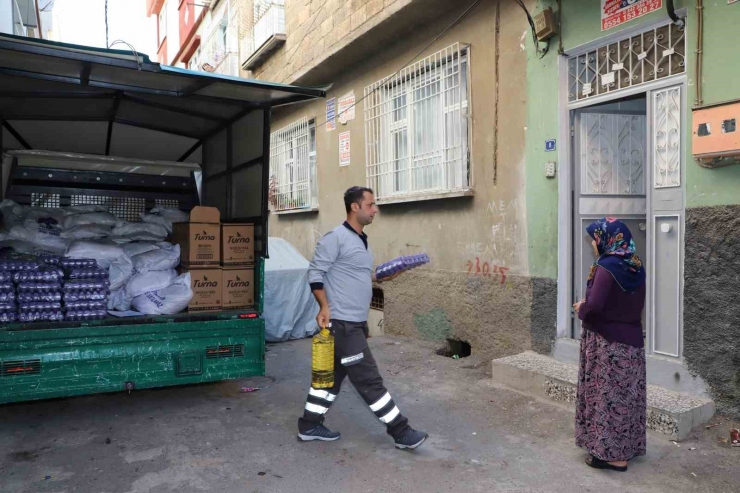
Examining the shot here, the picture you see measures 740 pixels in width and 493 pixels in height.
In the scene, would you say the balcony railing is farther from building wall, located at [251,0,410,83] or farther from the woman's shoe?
the woman's shoe

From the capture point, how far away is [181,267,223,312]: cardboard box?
16.4 feet

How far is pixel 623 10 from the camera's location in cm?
480

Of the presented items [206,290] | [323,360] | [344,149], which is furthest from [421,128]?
[323,360]

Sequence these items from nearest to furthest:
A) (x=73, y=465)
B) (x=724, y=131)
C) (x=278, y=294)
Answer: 1. (x=73, y=465)
2. (x=724, y=131)
3. (x=278, y=294)

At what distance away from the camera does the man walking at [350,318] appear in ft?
12.7

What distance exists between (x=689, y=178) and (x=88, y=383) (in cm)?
452

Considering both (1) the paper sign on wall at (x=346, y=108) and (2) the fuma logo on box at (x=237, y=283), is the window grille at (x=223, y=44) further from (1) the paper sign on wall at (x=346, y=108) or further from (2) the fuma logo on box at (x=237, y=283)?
(2) the fuma logo on box at (x=237, y=283)

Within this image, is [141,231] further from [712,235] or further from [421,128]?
[712,235]

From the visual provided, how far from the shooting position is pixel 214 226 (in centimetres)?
521

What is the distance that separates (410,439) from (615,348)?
1.38 m

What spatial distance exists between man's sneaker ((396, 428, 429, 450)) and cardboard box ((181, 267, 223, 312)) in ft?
6.68

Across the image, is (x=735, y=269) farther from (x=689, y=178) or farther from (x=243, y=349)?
(x=243, y=349)

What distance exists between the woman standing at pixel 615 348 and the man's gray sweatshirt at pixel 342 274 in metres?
1.37

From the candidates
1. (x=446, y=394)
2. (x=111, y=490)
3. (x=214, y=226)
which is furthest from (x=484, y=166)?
(x=111, y=490)
